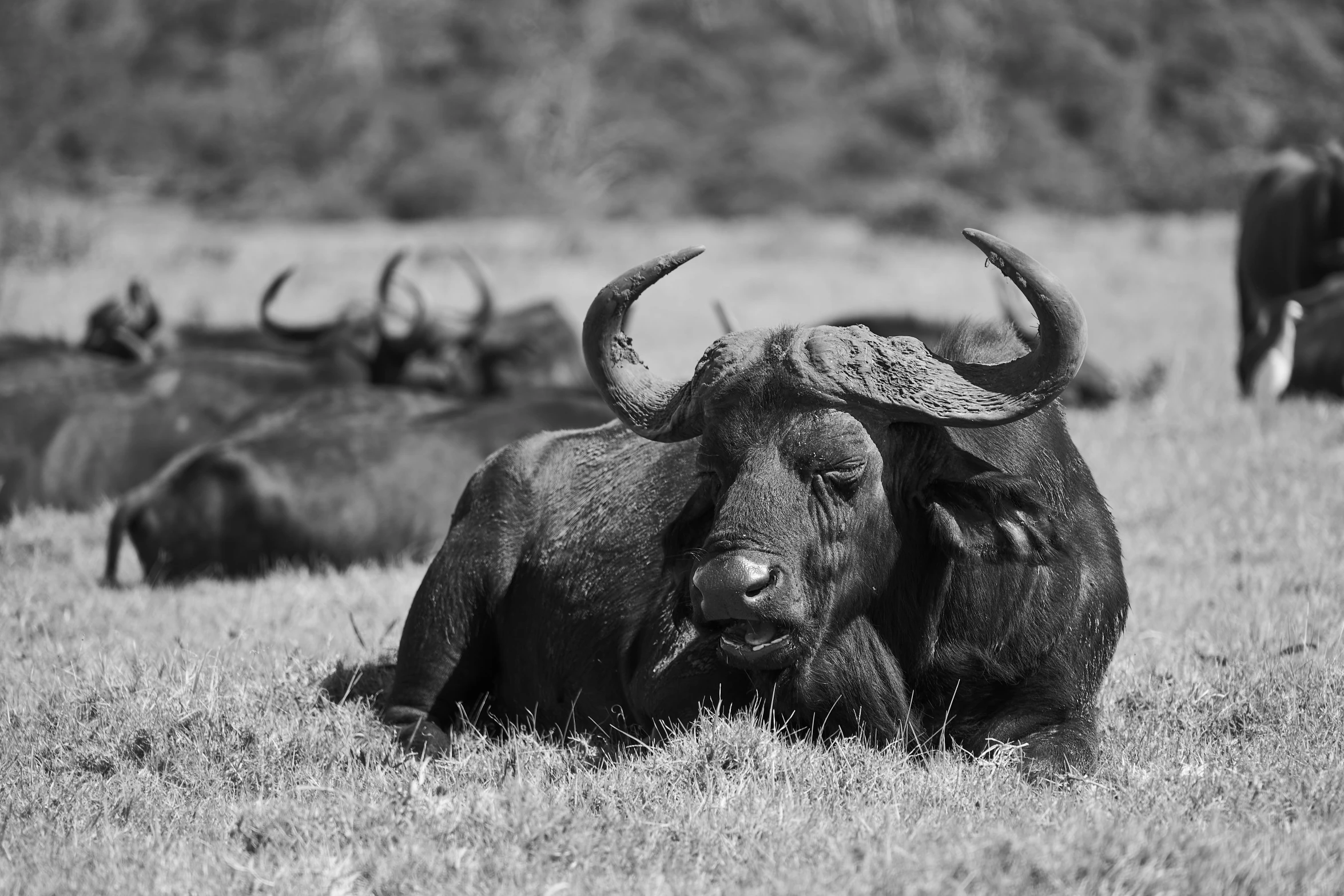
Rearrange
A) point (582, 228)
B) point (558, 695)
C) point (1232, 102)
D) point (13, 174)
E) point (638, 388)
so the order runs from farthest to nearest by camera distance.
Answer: point (1232, 102)
point (13, 174)
point (582, 228)
point (558, 695)
point (638, 388)

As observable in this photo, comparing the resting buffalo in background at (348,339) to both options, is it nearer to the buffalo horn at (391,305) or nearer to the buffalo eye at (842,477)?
the buffalo horn at (391,305)

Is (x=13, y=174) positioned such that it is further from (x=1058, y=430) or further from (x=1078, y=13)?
(x=1078, y=13)

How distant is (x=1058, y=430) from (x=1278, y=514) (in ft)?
12.0

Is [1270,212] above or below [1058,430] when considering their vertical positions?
below

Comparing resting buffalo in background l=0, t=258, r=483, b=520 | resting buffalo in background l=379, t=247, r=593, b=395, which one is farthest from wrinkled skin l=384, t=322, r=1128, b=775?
resting buffalo in background l=379, t=247, r=593, b=395

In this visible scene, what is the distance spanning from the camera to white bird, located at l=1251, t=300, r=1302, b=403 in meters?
11.1

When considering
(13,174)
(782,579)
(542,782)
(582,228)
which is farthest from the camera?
(13,174)

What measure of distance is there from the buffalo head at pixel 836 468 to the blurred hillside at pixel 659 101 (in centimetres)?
2886

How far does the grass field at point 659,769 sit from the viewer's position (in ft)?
11.9

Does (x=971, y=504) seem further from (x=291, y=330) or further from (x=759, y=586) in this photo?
(x=291, y=330)

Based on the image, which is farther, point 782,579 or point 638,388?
point 638,388

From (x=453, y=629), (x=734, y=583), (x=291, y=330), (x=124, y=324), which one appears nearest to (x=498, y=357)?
(x=291, y=330)

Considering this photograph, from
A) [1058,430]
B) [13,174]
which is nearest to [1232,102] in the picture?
[13,174]

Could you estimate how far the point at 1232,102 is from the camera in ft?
157
